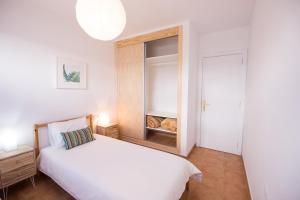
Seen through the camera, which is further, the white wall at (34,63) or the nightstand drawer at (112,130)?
the nightstand drawer at (112,130)

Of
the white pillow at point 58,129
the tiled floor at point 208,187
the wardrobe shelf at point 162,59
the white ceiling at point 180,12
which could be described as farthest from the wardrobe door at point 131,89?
the tiled floor at point 208,187

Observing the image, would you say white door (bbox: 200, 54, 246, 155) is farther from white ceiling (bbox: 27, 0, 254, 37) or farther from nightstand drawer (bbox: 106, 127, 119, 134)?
nightstand drawer (bbox: 106, 127, 119, 134)

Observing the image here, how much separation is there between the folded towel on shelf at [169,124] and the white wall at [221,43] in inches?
28.6

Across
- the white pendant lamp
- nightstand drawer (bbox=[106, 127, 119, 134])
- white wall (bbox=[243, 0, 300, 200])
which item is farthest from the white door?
the white pendant lamp

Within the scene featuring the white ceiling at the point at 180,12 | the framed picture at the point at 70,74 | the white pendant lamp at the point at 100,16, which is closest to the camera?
the white pendant lamp at the point at 100,16

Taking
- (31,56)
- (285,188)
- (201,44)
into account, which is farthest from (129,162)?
(201,44)

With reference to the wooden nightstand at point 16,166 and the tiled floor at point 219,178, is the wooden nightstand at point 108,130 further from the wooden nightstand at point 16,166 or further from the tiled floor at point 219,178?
the tiled floor at point 219,178

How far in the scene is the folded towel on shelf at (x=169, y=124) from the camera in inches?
113

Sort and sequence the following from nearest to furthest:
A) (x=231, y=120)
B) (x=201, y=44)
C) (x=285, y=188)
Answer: (x=285, y=188), (x=231, y=120), (x=201, y=44)

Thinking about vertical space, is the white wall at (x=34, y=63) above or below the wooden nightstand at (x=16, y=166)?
above

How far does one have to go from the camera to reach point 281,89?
903 mm

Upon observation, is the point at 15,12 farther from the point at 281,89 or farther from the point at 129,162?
the point at 281,89

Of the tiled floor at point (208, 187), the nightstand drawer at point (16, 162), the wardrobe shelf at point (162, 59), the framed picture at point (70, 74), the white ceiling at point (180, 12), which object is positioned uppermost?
the white ceiling at point (180, 12)

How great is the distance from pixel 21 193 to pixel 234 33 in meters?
4.38
